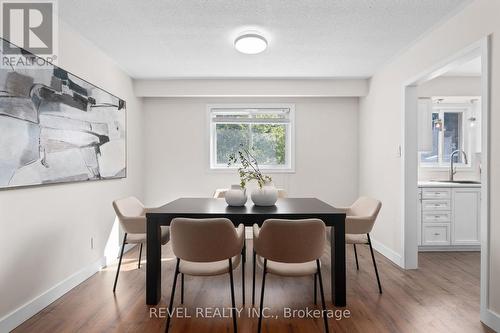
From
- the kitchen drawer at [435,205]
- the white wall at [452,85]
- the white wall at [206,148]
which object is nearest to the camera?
the kitchen drawer at [435,205]

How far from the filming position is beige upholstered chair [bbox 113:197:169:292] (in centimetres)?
272

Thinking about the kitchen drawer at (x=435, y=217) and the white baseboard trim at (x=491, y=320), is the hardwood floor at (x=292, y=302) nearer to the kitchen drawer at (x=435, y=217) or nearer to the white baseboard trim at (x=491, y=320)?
the white baseboard trim at (x=491, y=320)

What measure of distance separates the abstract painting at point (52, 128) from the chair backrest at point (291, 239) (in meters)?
1.91

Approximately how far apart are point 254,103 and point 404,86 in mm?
2280

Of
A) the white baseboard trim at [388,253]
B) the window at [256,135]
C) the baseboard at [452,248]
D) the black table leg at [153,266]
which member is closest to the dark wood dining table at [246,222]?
the black table leg at [153,266]

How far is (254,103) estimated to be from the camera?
16.1 feet

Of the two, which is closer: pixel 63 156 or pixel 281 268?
pixel 281 268

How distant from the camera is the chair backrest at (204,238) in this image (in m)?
1.96

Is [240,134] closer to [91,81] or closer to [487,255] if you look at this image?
[91,81]

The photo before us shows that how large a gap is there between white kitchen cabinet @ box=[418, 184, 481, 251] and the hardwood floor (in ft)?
1.73

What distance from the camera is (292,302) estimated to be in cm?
257

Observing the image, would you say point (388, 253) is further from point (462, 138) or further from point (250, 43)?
point (250, 43)

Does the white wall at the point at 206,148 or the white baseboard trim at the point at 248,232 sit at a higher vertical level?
the white wall at the point at 206,148

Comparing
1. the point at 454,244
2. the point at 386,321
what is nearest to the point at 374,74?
the point at 454,244
